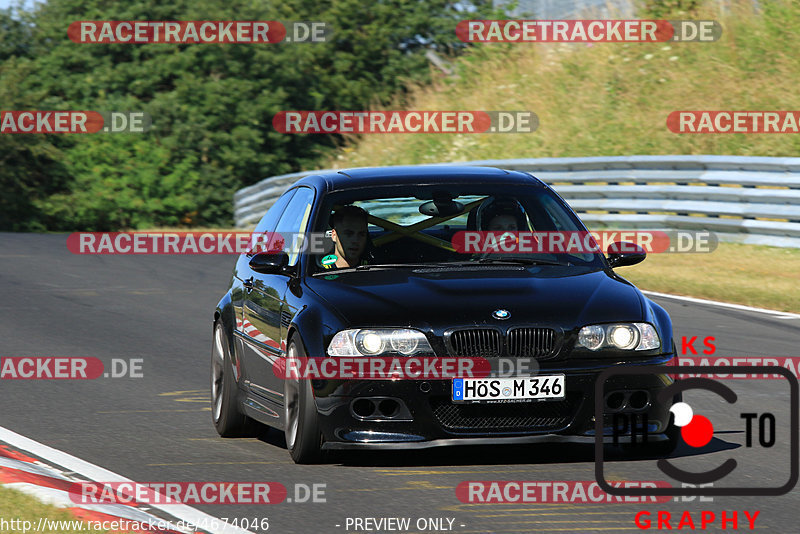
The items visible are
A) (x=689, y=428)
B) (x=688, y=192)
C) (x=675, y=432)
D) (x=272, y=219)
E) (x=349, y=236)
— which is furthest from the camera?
(x=688, y=192)

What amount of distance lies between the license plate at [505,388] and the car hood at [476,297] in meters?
0.29

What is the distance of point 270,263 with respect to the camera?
27.9ft

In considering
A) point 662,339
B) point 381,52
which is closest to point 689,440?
point 662,339

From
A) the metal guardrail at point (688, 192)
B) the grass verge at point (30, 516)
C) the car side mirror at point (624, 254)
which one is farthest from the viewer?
the metal guardrail at point (688, 192)

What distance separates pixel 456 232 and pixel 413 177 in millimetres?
517

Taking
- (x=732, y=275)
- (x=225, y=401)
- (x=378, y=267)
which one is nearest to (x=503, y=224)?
(x=378, y=267)

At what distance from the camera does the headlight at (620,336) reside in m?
7.54

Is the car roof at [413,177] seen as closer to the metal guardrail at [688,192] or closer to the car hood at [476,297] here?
the car hood at [476,297]

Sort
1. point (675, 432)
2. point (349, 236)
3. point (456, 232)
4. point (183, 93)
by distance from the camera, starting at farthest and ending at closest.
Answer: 1. point (183, 93)
2. point (456, 232)
3. point (349, 236)
4. point (675, 432)

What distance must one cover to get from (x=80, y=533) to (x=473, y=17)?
1654 inches

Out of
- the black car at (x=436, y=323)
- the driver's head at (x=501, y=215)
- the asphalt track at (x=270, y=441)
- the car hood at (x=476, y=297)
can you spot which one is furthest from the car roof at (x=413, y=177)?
the asphalt track at (x=270, y=441)

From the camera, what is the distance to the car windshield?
8.60 meters

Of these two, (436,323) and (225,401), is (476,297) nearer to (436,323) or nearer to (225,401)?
(436,323)

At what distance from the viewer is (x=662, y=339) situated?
25.3 ft
